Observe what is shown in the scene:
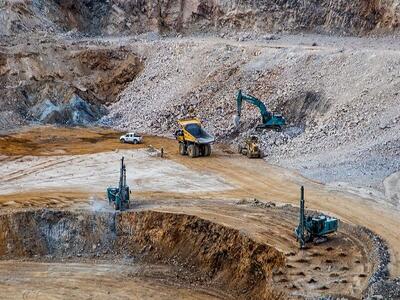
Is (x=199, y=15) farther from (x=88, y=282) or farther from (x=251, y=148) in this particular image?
(x=88, y=282)

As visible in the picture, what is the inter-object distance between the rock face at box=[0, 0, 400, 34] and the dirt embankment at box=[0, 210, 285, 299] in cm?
2345

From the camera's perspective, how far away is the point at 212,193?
78.3ft

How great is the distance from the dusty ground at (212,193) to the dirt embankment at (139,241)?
60 cm

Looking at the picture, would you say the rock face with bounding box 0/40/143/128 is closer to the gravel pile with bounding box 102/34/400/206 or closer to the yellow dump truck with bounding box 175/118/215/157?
the gravel pile with bounding box 102/34/400/206

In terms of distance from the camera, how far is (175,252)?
66.3 feet

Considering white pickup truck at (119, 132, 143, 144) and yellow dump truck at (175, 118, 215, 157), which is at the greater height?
yellow dump truck at (175, 118, 215, 157)

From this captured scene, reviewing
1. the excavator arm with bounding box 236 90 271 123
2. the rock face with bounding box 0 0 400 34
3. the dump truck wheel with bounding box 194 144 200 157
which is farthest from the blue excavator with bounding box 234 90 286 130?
the rock face with bounding box 0 0 400 34

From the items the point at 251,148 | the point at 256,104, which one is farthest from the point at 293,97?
the point at 251,148

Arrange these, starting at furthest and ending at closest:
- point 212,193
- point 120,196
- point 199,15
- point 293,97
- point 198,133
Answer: point 199,15, point 293,97, point 198,133, point 212,193, point 120,196

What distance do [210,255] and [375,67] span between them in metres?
15.4

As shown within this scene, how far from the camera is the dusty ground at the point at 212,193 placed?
17203 millimetres

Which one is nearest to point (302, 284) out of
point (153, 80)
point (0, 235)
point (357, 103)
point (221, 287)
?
point (221, 287)

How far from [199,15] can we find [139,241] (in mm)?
27334

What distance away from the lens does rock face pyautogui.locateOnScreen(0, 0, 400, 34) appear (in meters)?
40.2
